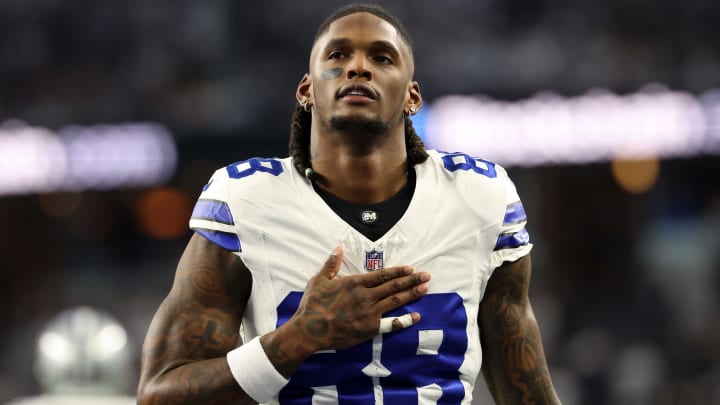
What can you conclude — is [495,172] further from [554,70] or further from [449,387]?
[554,70]

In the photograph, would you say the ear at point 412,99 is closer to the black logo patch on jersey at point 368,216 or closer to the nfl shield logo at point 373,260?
the black logo patch on jersey at point 368,216

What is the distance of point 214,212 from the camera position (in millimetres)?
2473

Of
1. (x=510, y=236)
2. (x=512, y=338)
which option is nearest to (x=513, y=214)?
(x=510, y=236)

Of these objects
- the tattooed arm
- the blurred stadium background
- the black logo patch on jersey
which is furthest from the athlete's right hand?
the blurred stadium background

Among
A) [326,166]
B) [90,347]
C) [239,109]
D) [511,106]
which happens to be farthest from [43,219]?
[326,166]

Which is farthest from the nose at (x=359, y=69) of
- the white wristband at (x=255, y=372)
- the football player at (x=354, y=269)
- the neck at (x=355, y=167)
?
the white wristband at (x=255, y=372)

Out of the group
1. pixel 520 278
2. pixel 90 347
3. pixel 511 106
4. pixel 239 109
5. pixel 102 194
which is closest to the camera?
pixel 520 278

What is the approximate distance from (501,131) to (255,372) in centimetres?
763

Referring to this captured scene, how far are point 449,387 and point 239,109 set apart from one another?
8.27 m

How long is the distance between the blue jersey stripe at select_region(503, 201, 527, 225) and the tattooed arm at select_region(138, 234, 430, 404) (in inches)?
13.1

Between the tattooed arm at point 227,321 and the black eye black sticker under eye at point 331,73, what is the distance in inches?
17.7

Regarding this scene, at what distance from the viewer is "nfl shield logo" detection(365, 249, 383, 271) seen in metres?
2.46

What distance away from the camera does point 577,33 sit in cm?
984

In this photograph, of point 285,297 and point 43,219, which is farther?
point 43,219
